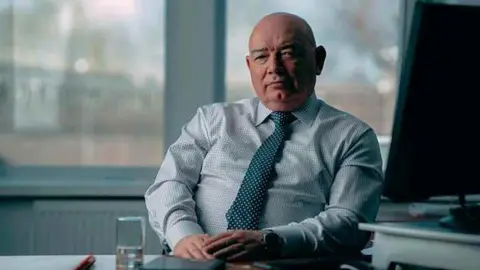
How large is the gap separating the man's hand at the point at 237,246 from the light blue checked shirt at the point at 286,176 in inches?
7.9

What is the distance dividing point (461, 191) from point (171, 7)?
2.13 metres

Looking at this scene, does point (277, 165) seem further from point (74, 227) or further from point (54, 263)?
point (74, 227)

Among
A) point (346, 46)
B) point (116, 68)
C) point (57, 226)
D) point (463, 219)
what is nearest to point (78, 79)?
point (116, 68)

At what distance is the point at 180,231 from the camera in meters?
2.00

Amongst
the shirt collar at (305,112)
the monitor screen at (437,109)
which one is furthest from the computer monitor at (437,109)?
the shirt collar at (305,112)

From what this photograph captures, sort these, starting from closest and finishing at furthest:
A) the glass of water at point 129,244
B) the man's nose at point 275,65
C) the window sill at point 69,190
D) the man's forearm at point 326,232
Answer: the glass of water at point 129,244 < the man's forearm at point 326,232 < the man's nose at point 275,65 < the window sill at point 69,190

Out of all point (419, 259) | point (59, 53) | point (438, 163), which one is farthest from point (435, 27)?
point (59, 53)

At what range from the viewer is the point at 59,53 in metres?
3.35

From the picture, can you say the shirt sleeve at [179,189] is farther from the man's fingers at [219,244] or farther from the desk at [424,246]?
the desk at [424,246]

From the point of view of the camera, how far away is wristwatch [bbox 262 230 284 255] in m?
1.73

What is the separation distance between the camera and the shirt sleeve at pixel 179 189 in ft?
6.69

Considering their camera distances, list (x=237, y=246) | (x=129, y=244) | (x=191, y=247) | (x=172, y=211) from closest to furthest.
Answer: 1. (x=129, y=244)
2. (x=237, y=246)
3. (x=191, y=247)
4. (x=172, y=211)

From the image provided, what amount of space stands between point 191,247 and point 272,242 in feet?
0.68

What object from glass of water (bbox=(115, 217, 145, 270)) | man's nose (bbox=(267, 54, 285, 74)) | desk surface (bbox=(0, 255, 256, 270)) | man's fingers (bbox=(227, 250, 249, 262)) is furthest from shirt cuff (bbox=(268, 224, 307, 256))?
man's nose (bbox=(267, 54, 285, 74))
